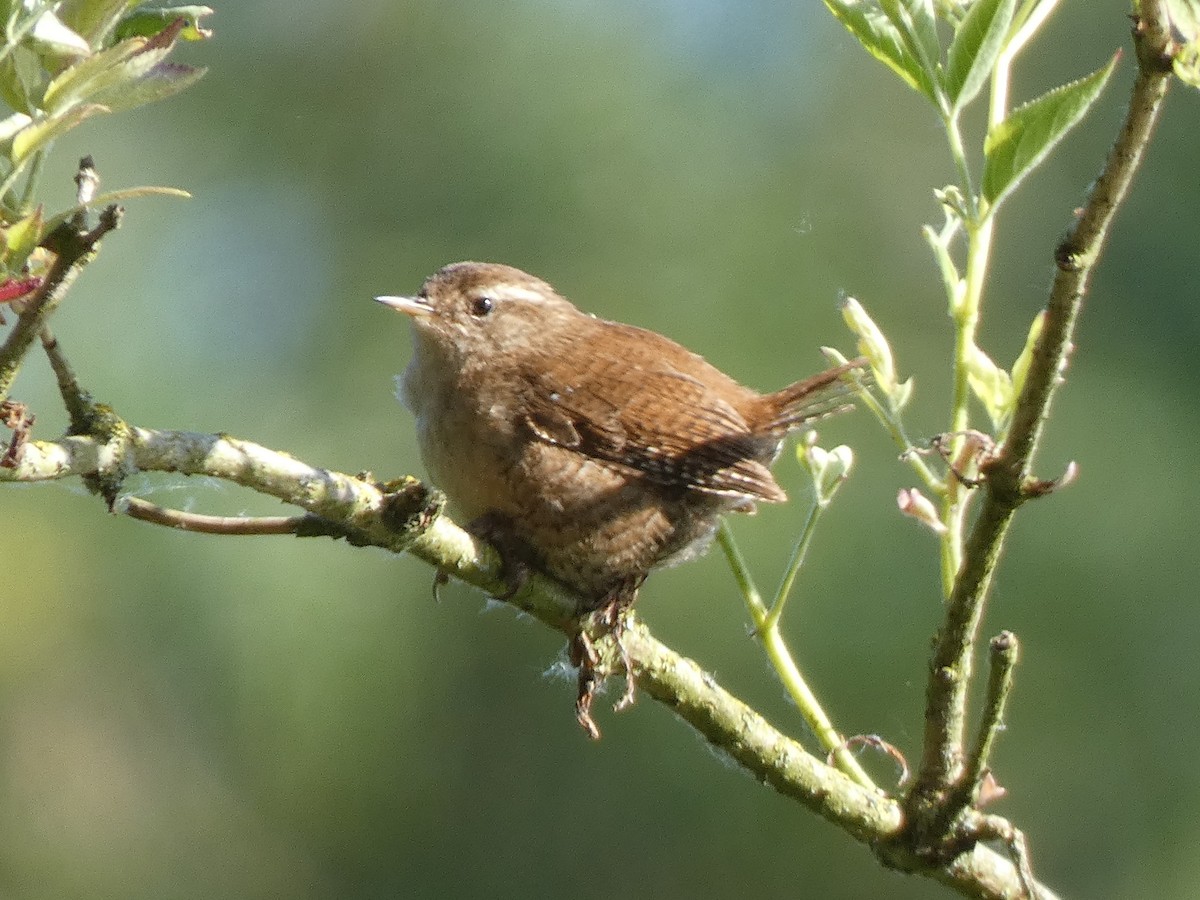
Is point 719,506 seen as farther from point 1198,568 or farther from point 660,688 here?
point 1198,568

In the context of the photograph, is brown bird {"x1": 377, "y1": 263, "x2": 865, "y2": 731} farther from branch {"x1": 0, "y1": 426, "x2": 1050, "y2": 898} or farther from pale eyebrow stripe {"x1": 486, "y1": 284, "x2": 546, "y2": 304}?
branch {"x1": 0, "y1": 426, "x2": 1050, "y2": 898}

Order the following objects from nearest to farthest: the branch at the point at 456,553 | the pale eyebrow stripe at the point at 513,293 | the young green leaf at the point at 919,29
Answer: the branch at the point at 456,553, the young green leaf at the point at 919,29, the pale eyebrow stripe at the point at 513,293

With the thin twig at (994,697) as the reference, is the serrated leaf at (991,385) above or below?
above

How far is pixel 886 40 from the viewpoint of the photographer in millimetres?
1302

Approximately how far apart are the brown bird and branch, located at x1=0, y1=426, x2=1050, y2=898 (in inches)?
7.3

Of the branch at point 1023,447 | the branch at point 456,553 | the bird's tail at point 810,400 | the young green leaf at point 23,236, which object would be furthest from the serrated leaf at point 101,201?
the bird's tail at point 810,400

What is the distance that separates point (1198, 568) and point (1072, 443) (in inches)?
29.1

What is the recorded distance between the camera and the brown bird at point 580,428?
2.28m

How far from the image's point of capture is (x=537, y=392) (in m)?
2.55

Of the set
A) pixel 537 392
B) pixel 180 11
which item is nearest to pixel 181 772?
pixel 537 392

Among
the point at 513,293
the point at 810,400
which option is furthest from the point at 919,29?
the point at 513,293

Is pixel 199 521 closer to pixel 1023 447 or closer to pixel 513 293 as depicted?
pixel 1023 447

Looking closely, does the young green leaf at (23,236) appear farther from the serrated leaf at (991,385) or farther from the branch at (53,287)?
the serrated leaf at (991,385)

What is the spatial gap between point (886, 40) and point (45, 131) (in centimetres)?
75
